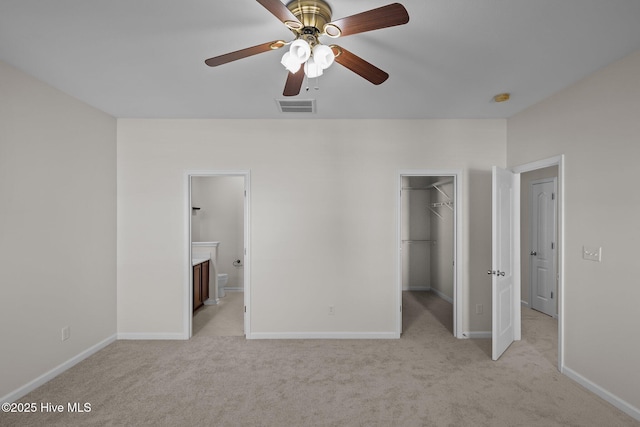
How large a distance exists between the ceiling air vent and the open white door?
6.45 feet

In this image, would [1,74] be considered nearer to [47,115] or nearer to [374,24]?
[47,115]

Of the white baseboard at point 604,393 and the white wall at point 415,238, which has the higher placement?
the white wall at point 415,238

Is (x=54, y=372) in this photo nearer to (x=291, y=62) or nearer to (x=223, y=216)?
(x=291, y=62)

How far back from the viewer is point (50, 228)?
8.70 feet

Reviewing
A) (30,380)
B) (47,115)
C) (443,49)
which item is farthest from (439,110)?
(30,380)

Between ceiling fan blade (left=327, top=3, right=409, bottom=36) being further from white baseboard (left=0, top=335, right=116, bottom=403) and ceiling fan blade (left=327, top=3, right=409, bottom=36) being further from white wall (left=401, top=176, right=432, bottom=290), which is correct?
white wall (left=401, top=176, right=432, bottom=290)

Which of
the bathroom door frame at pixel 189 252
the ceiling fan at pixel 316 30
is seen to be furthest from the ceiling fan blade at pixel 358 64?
the bathroom door frame at pixel 189 252

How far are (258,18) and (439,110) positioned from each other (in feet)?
7.30

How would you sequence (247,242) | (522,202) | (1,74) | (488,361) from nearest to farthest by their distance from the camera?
(1,74), (488,361), (247,242), (522,202)

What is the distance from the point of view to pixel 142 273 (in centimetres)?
350

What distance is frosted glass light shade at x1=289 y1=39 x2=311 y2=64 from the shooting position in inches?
59.8

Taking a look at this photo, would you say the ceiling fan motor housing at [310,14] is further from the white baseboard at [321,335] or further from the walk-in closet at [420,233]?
the walk-in closet at [420,233]

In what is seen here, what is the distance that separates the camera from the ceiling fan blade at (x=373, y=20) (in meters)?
1.29

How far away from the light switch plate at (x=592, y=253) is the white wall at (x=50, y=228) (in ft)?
15.3
